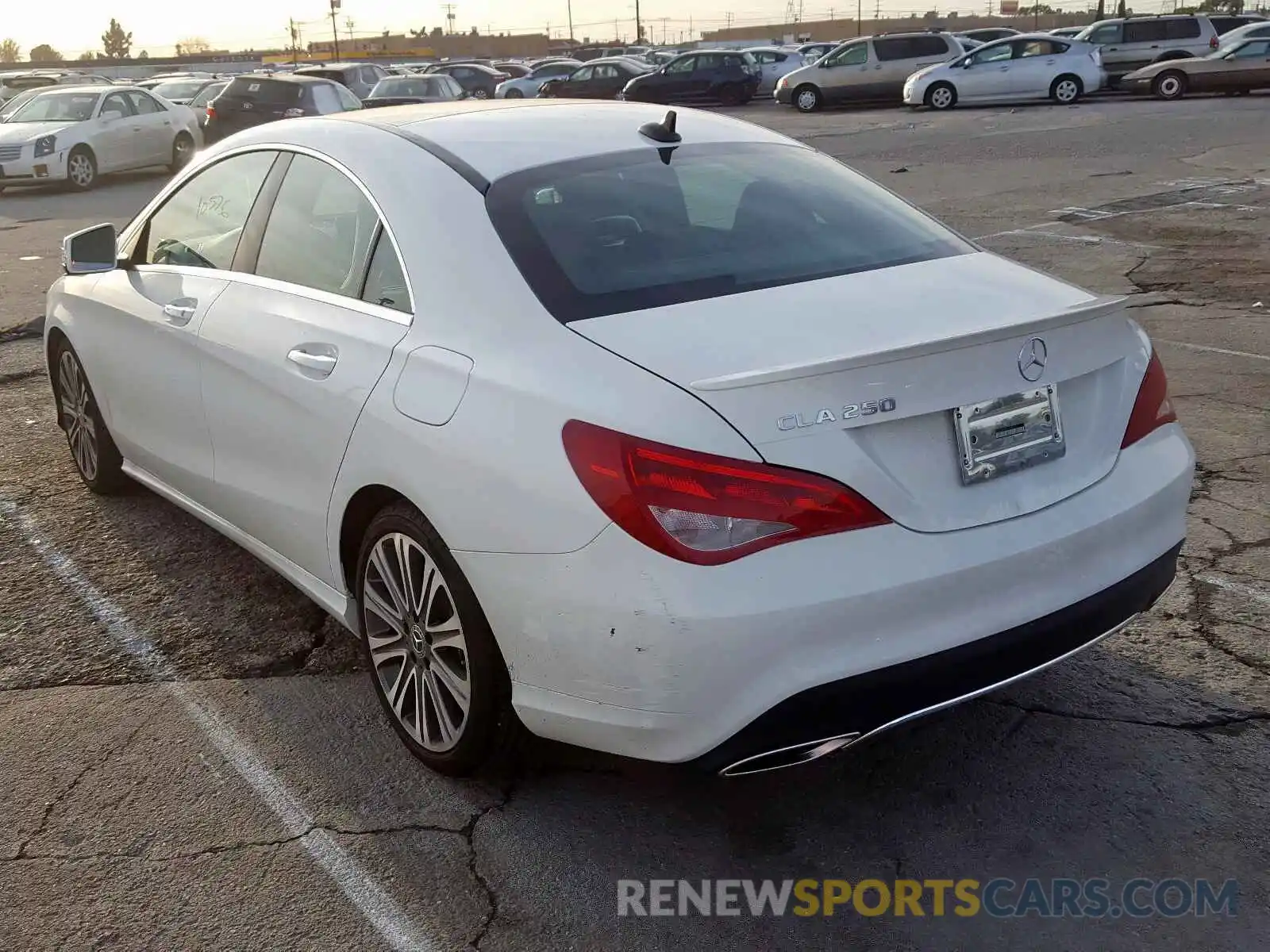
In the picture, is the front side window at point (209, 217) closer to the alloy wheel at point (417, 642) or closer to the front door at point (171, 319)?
the front door at point (171, 319)

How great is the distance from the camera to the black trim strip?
3.47 meters

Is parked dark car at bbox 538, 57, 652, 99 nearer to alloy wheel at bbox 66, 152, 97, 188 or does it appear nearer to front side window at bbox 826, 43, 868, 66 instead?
front side window at bbox 826, 43, 868, 66

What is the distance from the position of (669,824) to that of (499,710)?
512mm

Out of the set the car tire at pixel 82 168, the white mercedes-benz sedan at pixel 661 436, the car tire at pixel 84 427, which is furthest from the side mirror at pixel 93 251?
the car tire at pixel 82 168

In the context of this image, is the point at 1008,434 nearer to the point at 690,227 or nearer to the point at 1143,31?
the point at 690,227

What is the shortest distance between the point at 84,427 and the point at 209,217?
1.49 meters

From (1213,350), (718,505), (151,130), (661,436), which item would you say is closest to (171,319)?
(661,436)

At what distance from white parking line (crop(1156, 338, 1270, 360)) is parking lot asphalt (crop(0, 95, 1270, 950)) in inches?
96.5

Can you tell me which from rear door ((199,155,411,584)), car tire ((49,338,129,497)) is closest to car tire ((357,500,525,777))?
rear door ((199,155,411,584))

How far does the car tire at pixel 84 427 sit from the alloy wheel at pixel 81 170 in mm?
15884

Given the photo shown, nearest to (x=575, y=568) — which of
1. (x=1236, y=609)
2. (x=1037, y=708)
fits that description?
(x=1037, y=708)

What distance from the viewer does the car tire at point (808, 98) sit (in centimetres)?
3097

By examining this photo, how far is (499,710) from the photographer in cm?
316

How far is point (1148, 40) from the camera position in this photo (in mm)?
30125
